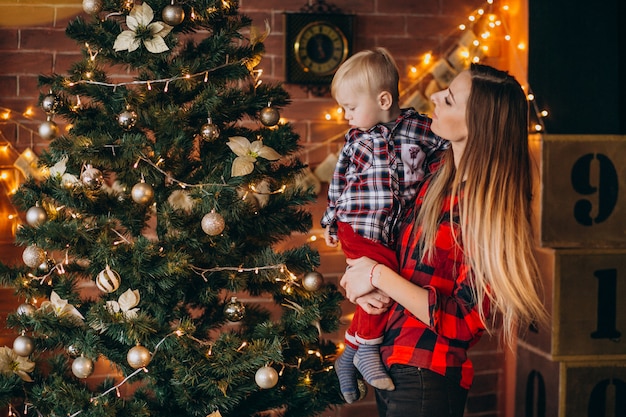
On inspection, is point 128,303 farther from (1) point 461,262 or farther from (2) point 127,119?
(1) point 461,262

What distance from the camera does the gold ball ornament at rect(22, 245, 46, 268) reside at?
1.72 metres

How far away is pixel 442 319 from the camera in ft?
4.98

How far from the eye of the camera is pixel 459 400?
1591 mm

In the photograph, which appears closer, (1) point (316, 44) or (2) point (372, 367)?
(2) point (372, 367)

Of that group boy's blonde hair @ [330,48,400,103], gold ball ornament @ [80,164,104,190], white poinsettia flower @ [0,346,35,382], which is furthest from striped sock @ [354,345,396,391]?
white poinsettia flower @ [0,346,35,382]

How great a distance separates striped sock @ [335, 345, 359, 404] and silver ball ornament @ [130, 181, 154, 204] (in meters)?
0.63

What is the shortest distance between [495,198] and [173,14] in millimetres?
889

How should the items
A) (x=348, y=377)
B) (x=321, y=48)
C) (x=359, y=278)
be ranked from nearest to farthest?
(x=359, y=278), (x=348, y=377), (x=321, y=48)

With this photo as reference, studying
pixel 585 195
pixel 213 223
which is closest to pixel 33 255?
pixel 213 223

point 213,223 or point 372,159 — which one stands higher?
point 372,159

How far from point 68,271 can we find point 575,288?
180 cm

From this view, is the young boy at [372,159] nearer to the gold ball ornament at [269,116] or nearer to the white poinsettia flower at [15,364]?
the gold ball ornament at [269,116]

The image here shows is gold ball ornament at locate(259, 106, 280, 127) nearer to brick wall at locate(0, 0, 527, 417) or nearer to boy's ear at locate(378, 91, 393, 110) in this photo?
boy's ear at locate(378, 91, 393, 110)

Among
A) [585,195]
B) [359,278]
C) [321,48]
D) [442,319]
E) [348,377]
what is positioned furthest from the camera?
[321,48]
